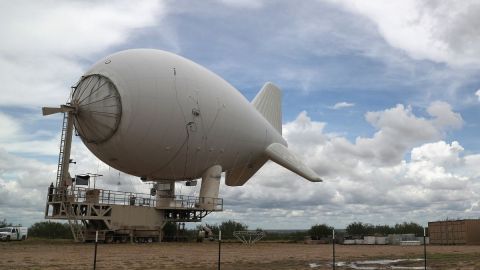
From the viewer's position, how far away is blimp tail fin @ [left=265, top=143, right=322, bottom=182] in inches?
1793

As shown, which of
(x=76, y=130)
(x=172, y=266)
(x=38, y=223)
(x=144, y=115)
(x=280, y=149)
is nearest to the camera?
(x=172, y=266)

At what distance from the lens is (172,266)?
63.6 feet

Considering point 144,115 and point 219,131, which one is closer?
point 144,115

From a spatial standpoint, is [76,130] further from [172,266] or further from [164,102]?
[172,266]

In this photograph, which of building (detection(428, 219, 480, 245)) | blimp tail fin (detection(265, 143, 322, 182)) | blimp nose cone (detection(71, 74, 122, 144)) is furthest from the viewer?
building (detection(428, 219, 480, 245))

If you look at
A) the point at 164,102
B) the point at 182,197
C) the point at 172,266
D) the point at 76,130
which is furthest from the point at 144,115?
the point at 172,266

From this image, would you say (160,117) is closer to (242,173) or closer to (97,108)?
(97,108)

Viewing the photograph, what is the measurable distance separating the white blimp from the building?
1320 inches

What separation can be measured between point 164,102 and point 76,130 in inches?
297

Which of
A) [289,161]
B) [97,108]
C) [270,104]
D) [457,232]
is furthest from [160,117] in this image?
[457,232]

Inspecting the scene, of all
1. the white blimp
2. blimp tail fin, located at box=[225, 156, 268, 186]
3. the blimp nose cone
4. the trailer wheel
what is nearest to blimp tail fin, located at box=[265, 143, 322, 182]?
blimp tail fin, located at box=[225, 156, 268, 186]

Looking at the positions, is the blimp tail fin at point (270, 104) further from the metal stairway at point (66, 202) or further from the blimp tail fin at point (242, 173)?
the metal stairway at point (66, 202)

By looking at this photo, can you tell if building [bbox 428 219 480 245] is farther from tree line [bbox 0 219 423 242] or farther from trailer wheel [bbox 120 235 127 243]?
trailer wheel [bbox 120 235 127 243]

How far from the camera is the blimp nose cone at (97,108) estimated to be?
3403cm
